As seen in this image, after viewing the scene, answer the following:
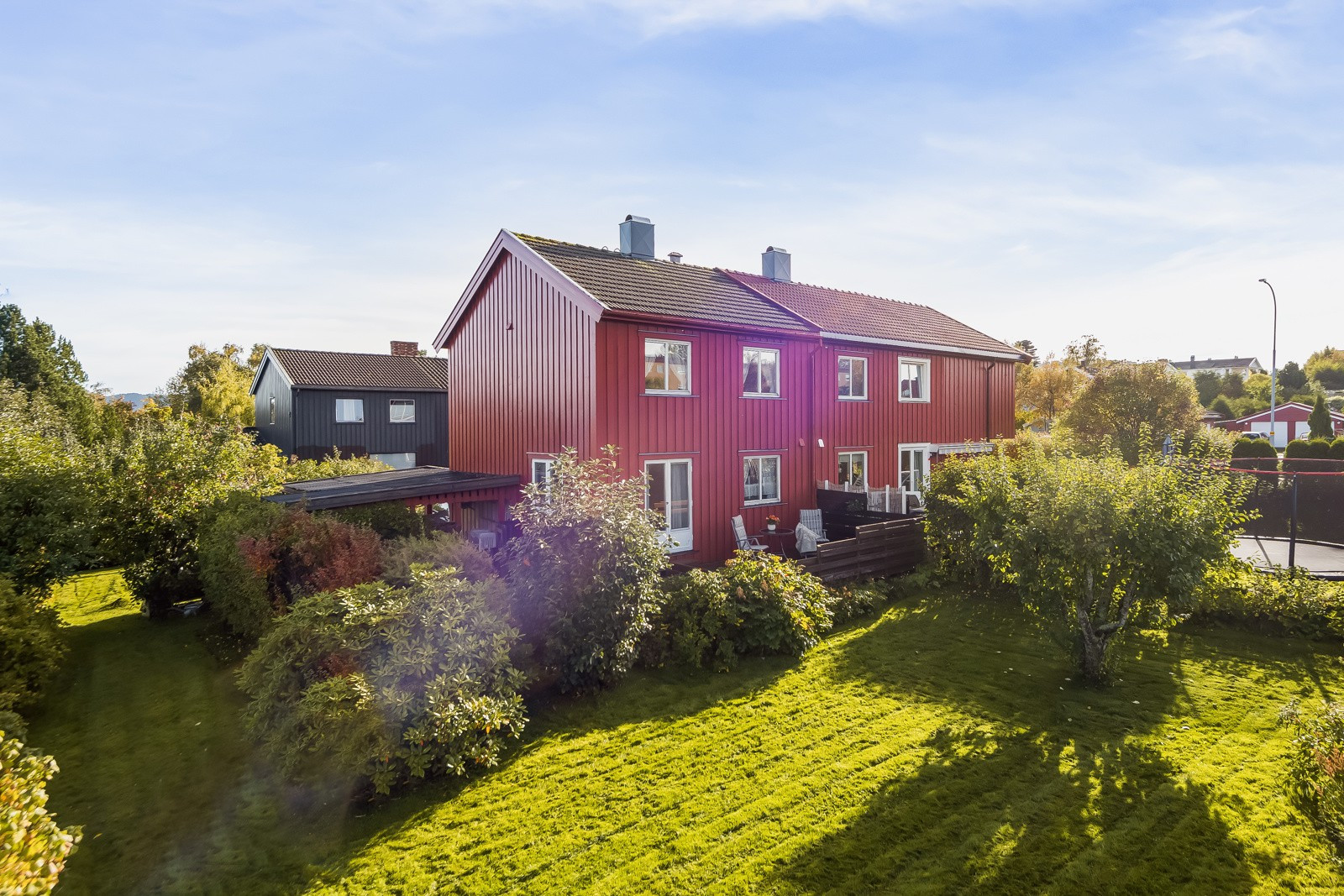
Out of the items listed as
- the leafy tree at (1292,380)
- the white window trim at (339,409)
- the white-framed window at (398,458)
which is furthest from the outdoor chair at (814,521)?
the leafy tree at (1292,380)

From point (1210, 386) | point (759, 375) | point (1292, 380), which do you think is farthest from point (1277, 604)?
point (1292, 380)

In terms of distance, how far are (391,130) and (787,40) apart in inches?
302

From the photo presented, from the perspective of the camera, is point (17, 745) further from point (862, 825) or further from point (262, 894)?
point (862, 825)

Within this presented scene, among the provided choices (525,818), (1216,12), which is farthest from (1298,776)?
(1216,12)

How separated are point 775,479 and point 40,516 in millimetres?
15165

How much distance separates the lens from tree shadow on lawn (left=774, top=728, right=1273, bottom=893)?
498 centimetres

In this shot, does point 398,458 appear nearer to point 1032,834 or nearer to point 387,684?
point 387,684

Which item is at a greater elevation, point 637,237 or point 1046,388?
point 637,237

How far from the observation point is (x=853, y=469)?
19.9m

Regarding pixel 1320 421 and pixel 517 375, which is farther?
pixel 1320 421

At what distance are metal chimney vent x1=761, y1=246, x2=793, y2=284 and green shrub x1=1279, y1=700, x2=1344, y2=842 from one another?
19.5m

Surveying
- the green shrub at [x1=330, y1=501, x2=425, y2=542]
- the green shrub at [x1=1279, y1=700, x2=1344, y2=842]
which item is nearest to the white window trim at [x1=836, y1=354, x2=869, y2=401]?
the green shrub at [x1=330, y1=501, x2=425, y2=542]

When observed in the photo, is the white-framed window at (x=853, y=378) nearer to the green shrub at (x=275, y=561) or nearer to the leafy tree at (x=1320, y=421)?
the green shrub at (x=275, y=561)

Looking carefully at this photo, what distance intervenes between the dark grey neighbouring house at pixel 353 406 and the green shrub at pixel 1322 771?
3348cm
